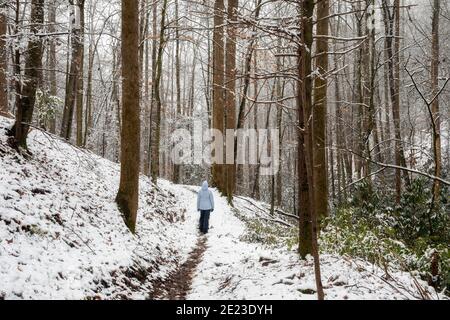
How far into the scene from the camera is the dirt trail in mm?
6504

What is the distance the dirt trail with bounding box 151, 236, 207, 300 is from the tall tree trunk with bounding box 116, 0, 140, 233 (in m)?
1.62

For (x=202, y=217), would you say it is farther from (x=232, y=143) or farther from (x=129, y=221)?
(x=232, y=143)

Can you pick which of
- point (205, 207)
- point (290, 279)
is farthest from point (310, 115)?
point (205, 207)

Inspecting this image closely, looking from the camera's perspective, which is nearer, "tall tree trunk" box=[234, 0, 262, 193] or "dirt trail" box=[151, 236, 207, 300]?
"tall tree trunk" box=[234, 0, 262, 193]

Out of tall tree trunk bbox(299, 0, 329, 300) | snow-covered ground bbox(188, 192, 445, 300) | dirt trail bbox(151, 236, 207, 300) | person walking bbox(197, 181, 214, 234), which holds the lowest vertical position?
dirt trail bbox(151, 236, 207, 300)

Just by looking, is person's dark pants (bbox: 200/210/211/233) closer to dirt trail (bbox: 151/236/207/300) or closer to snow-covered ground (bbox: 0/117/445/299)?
snow-covered ground (bbox: 0/117/445/299)

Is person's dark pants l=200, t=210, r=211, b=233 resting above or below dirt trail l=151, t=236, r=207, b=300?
above

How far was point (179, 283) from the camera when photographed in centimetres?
733

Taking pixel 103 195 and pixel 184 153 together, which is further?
pixel 184 153

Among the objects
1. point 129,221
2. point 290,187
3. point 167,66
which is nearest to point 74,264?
point 129,221

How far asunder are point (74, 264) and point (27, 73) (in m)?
4.80

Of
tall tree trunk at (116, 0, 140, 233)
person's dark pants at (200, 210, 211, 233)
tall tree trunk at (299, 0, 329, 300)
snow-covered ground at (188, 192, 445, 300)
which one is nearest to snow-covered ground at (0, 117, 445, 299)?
snow-covered ground at (188, 192, 445, 300)

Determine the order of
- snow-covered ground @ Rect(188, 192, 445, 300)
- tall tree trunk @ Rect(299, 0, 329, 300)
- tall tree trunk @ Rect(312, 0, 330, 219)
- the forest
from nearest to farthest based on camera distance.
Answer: tall tree trunk @ Rect(299, 0, 329, 300) < snow-covered ground @ Rect(188, 192, 445, 300) < the forest < tall tree trunk @ Rect(312, 0, 330, 219)

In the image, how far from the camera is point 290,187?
40.0 m
